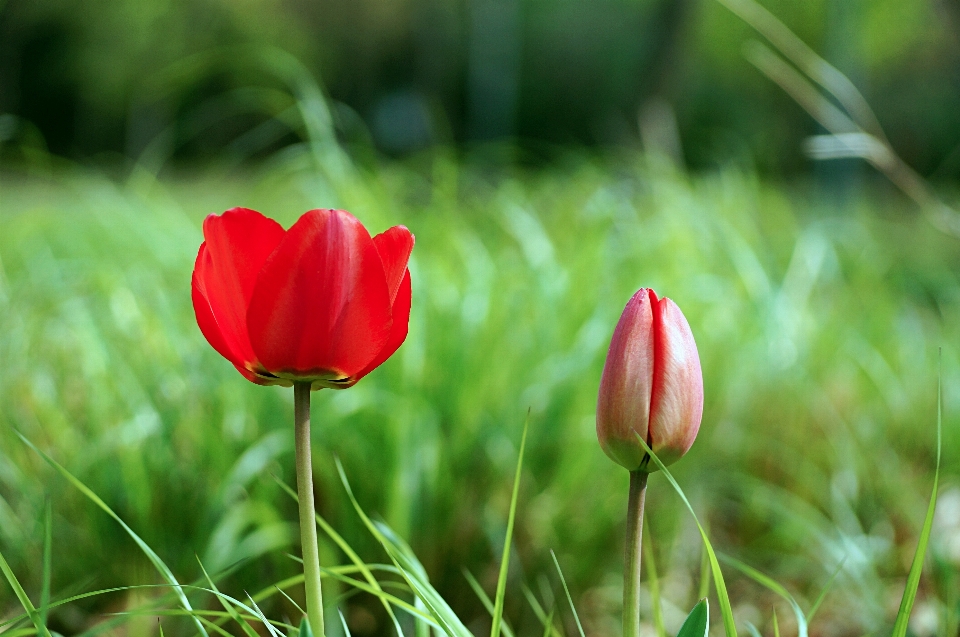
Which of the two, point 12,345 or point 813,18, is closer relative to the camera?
point 12,345

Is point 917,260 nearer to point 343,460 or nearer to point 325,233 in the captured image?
point 343,460

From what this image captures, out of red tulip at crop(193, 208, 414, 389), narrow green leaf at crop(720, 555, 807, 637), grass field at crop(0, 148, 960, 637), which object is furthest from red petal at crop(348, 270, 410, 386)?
grass field at crop(0, 148, 960, 637)

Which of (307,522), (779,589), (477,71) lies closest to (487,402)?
(779,589)

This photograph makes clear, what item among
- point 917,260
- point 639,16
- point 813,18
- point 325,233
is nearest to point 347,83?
point 639,16

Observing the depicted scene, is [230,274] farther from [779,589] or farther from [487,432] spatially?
[487,432]

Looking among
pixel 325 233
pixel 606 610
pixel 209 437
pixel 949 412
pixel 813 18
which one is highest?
pixel 813 18

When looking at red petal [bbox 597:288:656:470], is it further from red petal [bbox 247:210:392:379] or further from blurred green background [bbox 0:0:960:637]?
blurred green background [bbox 0:0:960:637]

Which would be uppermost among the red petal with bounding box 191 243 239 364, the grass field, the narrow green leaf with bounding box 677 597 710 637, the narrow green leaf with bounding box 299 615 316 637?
the red petal with bounding box 191 243 239 364
